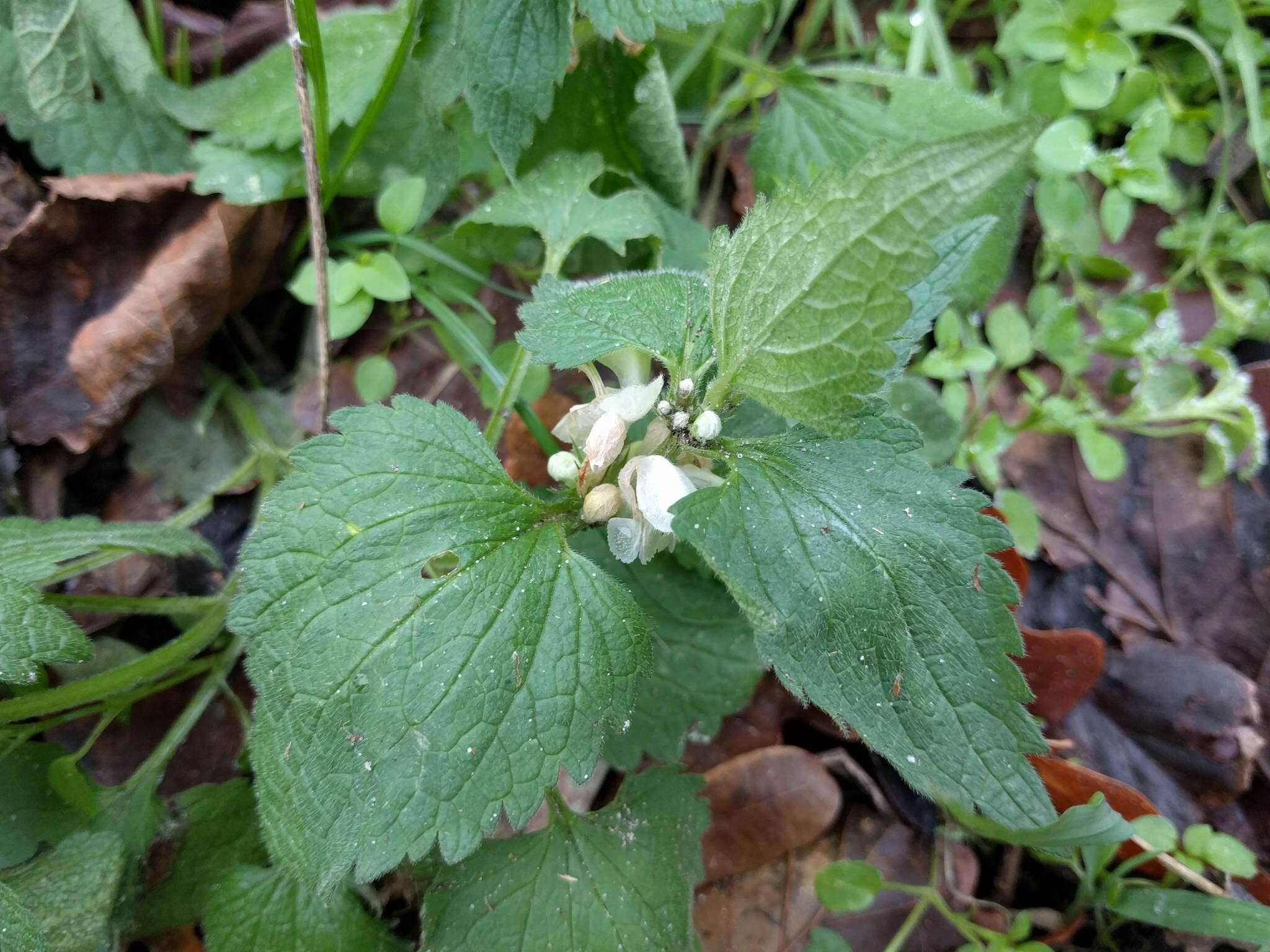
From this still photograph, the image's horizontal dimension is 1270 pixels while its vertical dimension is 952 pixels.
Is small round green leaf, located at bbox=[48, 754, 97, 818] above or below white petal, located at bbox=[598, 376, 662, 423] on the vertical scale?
below

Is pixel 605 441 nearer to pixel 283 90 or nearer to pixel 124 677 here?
pixel 124 677

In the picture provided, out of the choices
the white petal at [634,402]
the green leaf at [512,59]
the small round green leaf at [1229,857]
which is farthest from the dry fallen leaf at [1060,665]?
the green leaf at [512,59]

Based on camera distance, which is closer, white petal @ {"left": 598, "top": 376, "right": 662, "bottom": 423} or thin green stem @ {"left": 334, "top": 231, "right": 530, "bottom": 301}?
white petal @ {"left": 598, "top": 376, "right": 662, "bottom": 423}

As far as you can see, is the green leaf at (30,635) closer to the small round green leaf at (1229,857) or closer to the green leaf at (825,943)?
the green leaf at (825,943)

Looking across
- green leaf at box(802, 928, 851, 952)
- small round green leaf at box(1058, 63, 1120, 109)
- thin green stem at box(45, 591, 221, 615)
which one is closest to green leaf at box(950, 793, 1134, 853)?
green leaf at box(802, 928, 851, 952)

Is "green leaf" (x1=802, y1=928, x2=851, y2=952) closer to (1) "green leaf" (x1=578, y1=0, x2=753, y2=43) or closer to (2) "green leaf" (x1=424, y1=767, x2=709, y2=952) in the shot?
(2) "green leaf" (x1=424, y1=767, x2=709, y2=952)
